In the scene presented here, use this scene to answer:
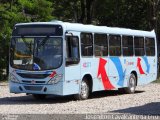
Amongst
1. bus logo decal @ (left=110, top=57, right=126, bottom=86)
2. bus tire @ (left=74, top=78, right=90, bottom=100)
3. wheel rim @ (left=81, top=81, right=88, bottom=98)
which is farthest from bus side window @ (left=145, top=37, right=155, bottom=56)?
wheel rim @ (left=81, top=81, right=88, bottom=98)

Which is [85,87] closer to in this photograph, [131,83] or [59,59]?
[59,59]

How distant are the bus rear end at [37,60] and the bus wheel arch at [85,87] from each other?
4.36 feet

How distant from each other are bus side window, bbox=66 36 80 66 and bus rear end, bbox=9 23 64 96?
1.03 feet

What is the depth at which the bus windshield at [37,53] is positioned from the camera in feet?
57.8

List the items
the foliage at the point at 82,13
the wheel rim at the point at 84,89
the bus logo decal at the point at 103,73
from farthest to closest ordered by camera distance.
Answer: the foliage at the point at 82,13 < the bus logo decal at the point at 103,73 < the wheel rim at the point at 84,89

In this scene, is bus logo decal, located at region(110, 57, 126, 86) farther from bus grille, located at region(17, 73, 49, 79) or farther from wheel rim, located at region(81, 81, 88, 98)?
bus grille, located at region(17, 73, 49, 79)

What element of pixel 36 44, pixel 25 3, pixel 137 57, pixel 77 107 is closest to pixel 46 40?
pixel 36 44

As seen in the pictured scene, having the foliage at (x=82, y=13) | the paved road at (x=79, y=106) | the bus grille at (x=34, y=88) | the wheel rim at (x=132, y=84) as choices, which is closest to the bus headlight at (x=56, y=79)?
the bus grille at (x=34, y=88)

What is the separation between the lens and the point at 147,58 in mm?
24156

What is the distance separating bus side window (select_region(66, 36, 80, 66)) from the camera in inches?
701

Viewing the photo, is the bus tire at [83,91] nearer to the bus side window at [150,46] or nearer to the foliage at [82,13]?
the bus side window at [150,46]

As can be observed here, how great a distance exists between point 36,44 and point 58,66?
3.87 ft

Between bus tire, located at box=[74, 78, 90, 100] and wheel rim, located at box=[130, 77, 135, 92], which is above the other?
bus tire, located at box=[74, 78, 90, 100]

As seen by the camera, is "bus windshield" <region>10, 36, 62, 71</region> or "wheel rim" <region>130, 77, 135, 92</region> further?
"wheel rim" <region>130, 77, 135, 92</region>
